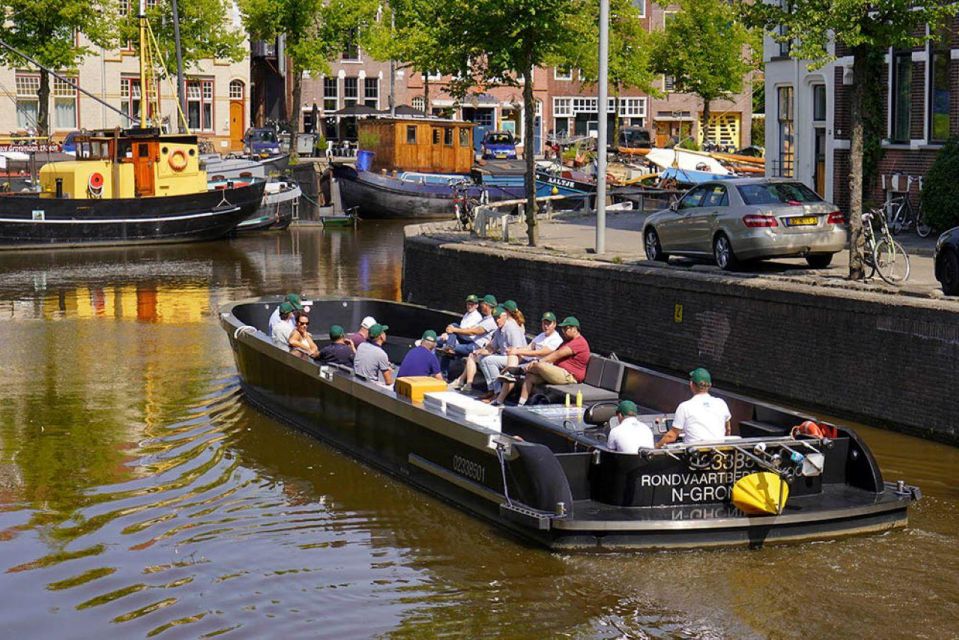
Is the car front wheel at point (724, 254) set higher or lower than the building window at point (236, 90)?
lower

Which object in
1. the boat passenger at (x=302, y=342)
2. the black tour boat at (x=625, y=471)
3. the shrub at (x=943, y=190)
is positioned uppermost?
the shrub at (x=943, y=190)

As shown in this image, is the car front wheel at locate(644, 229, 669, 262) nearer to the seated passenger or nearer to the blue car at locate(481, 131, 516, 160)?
the seated passenger

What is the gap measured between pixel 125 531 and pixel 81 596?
176 centimetres

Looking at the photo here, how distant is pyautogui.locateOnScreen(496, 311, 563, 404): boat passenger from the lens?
1577 cm

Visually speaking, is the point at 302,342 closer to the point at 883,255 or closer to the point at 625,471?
the point at 625,471

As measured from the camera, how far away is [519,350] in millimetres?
16188

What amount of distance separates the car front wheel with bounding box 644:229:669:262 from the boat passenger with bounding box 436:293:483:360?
6494 mm

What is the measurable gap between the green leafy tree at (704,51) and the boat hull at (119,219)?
2731 centimetres

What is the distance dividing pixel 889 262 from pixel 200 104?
167ft

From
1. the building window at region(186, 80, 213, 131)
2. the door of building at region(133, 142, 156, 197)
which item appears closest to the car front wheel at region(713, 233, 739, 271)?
the door of building at region(133, 142, 156, 197)

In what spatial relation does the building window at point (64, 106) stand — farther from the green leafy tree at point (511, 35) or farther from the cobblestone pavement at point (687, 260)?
the green leafy tree at point (511, 35)

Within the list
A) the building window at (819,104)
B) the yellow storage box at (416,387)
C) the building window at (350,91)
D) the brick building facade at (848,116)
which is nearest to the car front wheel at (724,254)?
the brick building facade at (848,116)

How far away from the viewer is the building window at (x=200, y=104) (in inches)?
2630

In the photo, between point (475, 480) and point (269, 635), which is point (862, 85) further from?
point (269, 635)
